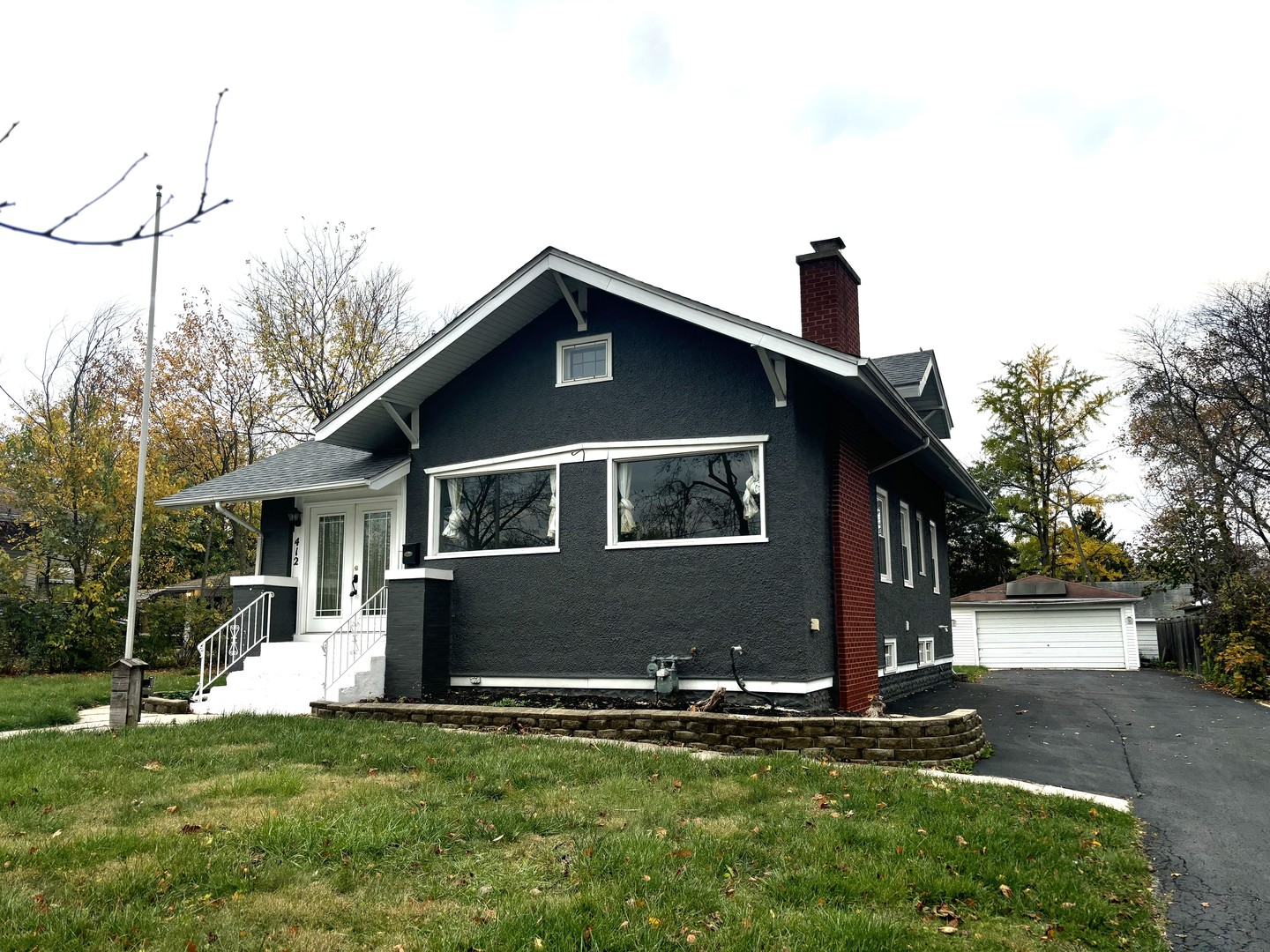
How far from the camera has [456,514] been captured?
12164 millimetres

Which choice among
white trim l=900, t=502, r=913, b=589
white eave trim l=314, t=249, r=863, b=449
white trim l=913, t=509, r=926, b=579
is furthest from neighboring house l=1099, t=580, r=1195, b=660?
white eave trim l=314, t=249, r=863, b=449

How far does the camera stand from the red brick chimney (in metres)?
11.8

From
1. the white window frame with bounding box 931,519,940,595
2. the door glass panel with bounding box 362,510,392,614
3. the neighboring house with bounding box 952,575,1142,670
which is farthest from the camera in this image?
the neighboring house with bounding box 952,575,1142,670

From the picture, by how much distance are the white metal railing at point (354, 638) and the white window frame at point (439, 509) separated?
89 cm

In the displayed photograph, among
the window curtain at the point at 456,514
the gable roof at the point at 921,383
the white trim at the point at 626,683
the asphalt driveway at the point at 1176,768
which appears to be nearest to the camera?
the asphalt driveway at the point at 1176,768

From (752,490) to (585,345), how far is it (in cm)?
300

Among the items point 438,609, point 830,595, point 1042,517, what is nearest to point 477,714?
point 438,609

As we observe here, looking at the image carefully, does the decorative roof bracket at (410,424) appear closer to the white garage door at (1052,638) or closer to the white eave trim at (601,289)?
the white eave trim at (601,289)

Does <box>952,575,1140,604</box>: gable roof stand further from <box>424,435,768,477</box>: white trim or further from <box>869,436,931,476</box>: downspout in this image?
<box>424,435,768,477</box>: white trim

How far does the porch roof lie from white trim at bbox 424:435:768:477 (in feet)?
2.83

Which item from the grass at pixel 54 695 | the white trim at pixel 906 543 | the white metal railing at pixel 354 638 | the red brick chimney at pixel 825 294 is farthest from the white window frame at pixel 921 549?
the grass at pixel 54 695

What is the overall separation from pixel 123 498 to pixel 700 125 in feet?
55.2

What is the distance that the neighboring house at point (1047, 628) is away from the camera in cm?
2314

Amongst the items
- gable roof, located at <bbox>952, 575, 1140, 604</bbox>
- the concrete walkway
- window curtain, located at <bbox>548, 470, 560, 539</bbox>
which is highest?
window curtain, located at <bbox>548, 470, 560, 539</bbox>
